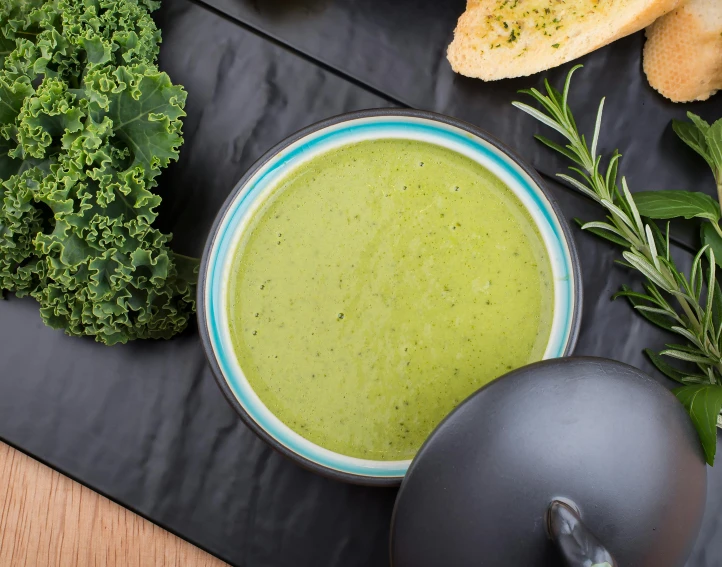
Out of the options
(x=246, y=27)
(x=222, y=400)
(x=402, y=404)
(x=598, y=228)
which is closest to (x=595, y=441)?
(x=402, y=404)

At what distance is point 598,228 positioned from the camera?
1.42 meters

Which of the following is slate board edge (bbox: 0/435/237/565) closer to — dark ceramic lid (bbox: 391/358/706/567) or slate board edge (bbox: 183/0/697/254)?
dark ceramic lid (bbox: 391/358/706/567)

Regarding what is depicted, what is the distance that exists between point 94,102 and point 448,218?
635mm

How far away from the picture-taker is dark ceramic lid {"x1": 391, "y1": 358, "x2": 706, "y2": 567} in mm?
954

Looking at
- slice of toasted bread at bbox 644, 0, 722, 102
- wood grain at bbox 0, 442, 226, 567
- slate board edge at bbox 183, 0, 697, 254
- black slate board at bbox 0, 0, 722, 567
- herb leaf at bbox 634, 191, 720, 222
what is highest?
slice of toasted bread at bbox 644, 0, 722, 102

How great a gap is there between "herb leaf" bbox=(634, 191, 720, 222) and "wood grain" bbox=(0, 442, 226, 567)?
1090mm

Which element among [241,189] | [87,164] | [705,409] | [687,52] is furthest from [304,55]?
[705,409]

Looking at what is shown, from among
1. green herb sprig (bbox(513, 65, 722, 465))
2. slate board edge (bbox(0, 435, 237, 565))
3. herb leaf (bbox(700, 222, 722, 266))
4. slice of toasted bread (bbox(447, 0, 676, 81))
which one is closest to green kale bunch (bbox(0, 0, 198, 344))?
slate board edge (bbox(0, 435, 237, 565))

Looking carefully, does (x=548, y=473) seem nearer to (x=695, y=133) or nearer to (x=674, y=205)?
(x=674, y=205)

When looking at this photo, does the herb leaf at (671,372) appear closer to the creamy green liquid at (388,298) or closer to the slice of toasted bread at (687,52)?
the creamy green liquid at (388,298)

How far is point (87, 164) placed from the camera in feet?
4.08

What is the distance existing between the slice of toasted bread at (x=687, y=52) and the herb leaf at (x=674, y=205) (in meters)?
0.23

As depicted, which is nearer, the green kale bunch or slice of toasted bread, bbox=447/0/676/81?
the green kale bunch

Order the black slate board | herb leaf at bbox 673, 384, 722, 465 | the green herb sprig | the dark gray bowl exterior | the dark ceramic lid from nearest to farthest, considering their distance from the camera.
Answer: the dark ceramic lid < herb leaf at bbox 673, 384, 722, 465 < the dark gray bowl exterior < the green herb sprig < the black slate board
